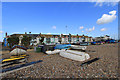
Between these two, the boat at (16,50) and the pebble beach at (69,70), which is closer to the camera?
the pebble beach at (69,70)

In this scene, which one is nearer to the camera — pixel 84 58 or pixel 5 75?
pixel 5 75

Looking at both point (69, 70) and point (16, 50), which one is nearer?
point (69, 70)

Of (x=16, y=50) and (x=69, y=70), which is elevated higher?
(x=16, y=50)

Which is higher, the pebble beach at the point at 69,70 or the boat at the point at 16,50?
the boat at the point at 16,50

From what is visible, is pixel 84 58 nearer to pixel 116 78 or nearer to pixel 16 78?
pixel 116 78

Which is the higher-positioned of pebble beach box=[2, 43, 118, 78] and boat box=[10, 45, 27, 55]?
boat box=[10, 45, 27, 55]

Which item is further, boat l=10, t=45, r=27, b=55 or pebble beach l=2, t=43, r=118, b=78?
boat l=10, t=45, r=27, b=55

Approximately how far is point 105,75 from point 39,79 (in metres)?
4.45

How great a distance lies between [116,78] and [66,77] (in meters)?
3.21

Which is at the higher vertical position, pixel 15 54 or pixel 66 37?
pixel 66 37

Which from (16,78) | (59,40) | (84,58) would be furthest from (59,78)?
(59,40)

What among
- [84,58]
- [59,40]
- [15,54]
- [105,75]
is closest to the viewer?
[105,75]

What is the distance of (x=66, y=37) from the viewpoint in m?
59.5

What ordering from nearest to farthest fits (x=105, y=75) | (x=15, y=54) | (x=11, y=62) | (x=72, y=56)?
(x=105, y=75), (x=11, y=62), (x=72, y=56), (x=15, y=54)
